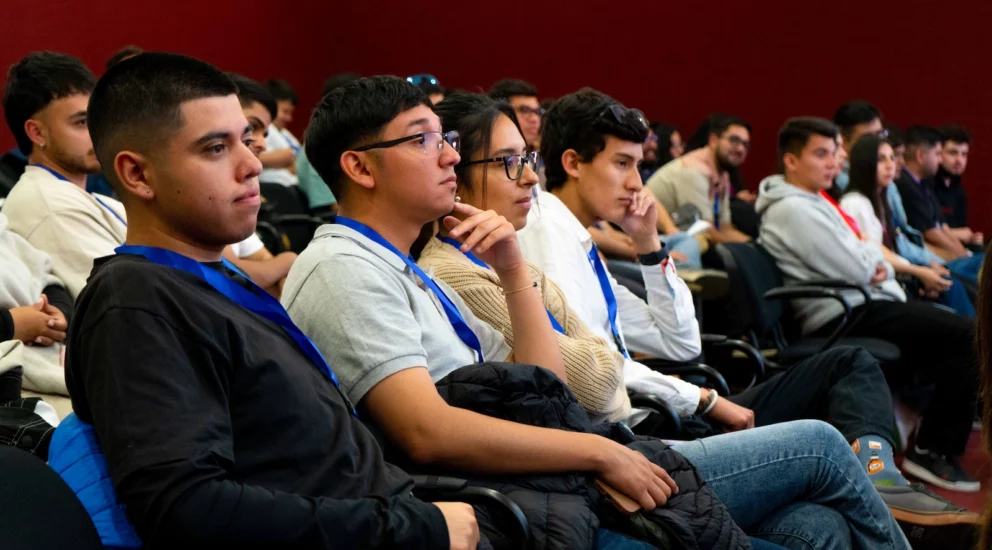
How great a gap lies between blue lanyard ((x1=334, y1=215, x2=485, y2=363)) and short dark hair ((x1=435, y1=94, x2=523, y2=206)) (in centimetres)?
45

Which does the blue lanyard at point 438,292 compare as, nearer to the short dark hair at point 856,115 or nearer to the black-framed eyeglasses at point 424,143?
the black-framed eyeglasses at point 424,143

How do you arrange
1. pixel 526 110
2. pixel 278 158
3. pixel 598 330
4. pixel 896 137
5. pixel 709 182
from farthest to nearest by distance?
pixel 896 137 < pixel 709 182 < pixel 278 158 < pixel 526 110 < pixel 598 330

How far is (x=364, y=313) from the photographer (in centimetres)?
167

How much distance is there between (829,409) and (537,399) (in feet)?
4.59

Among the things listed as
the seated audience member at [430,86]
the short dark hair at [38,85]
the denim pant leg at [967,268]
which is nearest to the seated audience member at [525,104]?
the seated audience member at [430,86]

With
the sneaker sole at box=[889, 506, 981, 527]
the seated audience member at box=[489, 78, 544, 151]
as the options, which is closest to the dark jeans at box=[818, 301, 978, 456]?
the sneaker sole at box=[889, 506, 981, 527]

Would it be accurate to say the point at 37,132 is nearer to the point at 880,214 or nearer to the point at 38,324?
the point at 38,324

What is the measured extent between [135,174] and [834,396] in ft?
6.85

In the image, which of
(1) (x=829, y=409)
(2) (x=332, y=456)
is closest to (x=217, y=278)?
(2) (x=332, y=456)

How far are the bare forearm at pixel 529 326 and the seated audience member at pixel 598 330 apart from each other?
7 cm

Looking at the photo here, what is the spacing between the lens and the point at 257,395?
1.32 m

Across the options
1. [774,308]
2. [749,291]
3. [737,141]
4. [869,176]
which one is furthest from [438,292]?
[737,141]

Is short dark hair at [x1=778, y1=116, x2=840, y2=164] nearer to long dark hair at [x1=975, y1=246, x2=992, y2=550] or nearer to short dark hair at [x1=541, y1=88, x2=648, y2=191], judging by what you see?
short dark hair at [x1=541, y1=88, x2=648, y2=191]

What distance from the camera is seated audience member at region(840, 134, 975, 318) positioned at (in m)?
5.00
